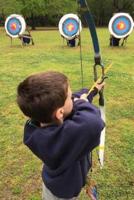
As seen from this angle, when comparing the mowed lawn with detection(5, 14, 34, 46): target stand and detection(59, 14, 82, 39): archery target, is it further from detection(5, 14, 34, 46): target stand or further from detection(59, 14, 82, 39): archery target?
detection(5, 14, 34, 46): target stand

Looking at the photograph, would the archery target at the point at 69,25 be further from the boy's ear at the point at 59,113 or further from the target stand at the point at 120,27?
the boy's ear at the point at 59,113

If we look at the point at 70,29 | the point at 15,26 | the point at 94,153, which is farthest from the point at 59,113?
the point at 15,26

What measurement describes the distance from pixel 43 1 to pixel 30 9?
43.7 inches

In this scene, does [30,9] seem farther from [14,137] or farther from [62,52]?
[14,137]

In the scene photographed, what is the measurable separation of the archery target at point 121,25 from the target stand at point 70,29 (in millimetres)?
1215

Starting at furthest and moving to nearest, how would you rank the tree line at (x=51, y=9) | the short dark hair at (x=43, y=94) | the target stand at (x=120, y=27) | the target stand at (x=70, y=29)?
1. the tree line at (x=51, y=9)
2. the target stand at (x=70, y=29)
3. the target stand at (x=120, y=27)
4. the short dark hair at (x=43, y=94)

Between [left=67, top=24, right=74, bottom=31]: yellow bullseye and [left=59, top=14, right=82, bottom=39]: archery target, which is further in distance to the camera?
[left=67, top=24, right=74, bottom=31]: yellow bullseye

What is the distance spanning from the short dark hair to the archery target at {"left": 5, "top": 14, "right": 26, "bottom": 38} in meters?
11.9

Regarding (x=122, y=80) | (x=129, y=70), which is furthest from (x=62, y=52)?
(x=122, y=80)

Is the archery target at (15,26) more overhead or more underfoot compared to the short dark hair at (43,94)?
more underfoot

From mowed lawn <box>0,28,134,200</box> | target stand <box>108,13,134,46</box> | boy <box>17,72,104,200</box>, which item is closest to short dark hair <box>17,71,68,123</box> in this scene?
boy <box>17,72,104,200</box>

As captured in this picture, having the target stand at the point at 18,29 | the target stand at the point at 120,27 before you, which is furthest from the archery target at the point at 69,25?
the target stand at the point at 18,29

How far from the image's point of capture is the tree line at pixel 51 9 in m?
21.8

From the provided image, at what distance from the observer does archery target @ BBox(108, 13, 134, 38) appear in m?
11.4
